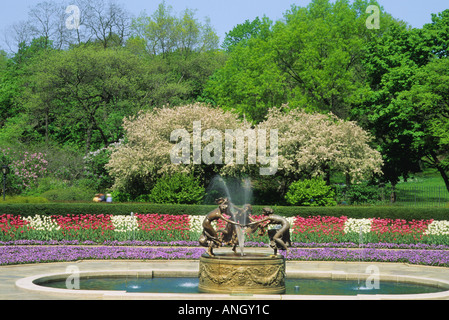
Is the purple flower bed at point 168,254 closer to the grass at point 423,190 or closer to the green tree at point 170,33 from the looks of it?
the grass at point 423,190

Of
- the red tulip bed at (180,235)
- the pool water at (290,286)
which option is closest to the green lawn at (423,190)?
the red tulip bed at (180,235)

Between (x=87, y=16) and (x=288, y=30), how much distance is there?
23.1 meters

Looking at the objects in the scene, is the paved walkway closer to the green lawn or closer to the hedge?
the hedge

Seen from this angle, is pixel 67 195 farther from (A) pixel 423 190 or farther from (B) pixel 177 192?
(A) pixel 423 190

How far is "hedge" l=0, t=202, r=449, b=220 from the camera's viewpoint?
2308cm

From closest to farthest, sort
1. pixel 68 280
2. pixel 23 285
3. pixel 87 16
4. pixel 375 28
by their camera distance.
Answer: pixel 23 285, pixel 68 280, pixel 375 28, pixel 87 16

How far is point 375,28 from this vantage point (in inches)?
1678

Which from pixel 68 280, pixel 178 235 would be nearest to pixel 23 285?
pixel 68 280

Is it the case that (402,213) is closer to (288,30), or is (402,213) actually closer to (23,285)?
(23,285)

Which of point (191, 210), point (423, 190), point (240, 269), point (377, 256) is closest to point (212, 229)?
point (240, 269)

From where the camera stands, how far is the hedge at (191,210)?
75.7 ft

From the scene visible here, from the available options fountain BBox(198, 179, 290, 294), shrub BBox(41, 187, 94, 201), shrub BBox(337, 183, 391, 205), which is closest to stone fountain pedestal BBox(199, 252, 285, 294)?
fountain BBox(198, 179, 290, 294)

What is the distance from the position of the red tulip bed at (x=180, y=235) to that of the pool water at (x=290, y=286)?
4546mm

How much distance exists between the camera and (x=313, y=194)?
29422 mm
